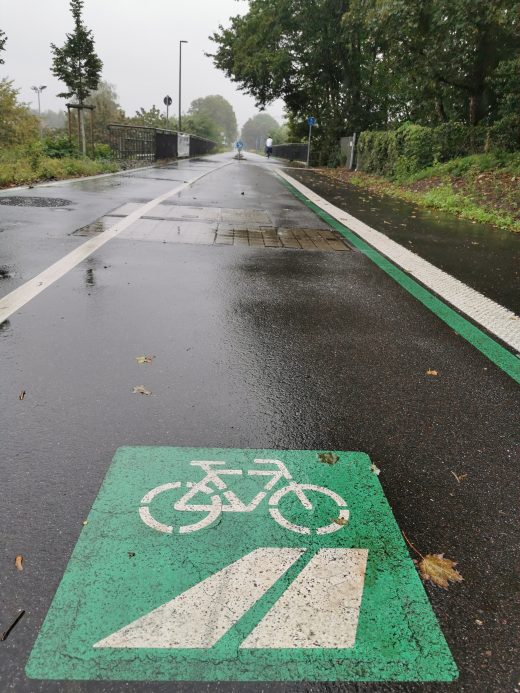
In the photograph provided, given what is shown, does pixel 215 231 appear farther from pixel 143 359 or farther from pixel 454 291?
pixel 143 359

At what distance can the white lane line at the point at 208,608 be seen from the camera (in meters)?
1.57

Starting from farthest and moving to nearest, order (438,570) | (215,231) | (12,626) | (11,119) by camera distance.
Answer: (11,119) → (215,231) → (438,570) → (12,626)

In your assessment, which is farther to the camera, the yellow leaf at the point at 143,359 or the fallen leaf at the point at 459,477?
the yellow leaf at the point at 143,359

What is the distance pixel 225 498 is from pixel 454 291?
13.9ft

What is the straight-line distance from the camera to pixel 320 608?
5.60 feet

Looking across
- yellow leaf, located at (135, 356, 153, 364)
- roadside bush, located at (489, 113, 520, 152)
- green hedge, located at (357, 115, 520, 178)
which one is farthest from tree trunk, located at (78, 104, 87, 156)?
yellow leaf, located at (135, 356, 153, 364)

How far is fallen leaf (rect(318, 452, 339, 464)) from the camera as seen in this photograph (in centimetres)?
249

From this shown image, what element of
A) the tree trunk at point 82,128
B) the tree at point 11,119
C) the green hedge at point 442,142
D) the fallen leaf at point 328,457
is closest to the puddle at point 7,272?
the fallen leaf at point 328,457

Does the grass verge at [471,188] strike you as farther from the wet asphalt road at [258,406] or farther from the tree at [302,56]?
the tree at [302,56]

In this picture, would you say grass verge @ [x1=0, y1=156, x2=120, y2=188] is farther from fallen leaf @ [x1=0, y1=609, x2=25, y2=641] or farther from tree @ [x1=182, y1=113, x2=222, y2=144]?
tree @ [x1=182, y1=113, x2=222, y2=144]

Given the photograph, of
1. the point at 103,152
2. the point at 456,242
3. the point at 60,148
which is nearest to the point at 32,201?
the point at 456,242

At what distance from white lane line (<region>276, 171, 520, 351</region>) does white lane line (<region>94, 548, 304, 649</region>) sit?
120 inches

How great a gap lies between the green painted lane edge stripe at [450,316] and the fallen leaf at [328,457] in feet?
5.52

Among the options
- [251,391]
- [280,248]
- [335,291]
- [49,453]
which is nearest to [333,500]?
[251,391]
